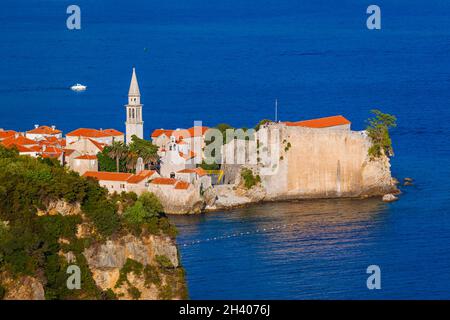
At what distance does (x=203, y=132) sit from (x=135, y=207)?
2935 cm

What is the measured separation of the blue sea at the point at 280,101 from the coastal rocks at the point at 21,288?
10.7 m

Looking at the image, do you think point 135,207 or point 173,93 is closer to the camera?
point 135,207

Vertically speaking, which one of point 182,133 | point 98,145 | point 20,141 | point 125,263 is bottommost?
point 125,263

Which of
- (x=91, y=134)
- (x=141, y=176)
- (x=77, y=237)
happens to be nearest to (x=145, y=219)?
(x=77, y=237)

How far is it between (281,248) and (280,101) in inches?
1963

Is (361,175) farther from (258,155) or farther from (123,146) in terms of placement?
(123,146)

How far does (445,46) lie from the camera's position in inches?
5979

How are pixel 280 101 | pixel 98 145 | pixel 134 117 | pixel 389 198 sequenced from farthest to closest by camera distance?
pixel 280 101, pixel 134 117, pixel 98 145, pixel 389 198

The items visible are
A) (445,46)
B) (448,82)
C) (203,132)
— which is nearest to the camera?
(203,132)

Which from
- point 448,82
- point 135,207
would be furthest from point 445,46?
point 135,207

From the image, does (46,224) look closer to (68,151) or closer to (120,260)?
(120,260)

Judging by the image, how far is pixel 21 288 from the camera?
134ft

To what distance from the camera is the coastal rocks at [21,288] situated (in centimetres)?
4050
